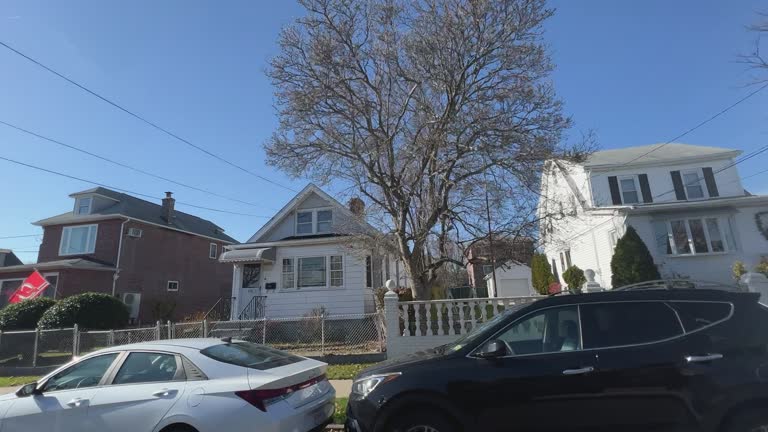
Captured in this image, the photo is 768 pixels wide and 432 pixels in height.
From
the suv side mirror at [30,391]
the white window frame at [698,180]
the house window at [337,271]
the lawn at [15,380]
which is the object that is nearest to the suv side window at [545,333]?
the suv side mirror at [30,391]

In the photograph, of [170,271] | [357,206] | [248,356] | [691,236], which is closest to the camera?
[248,356]

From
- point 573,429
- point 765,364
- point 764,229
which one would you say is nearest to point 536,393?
point 573,429

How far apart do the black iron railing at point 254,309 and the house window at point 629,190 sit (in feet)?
63.8

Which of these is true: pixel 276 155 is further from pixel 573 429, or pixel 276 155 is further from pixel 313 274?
pixel 573 429

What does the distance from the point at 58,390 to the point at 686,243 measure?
21.8 m

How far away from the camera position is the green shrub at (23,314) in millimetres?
15711

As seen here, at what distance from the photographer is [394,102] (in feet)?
41.1

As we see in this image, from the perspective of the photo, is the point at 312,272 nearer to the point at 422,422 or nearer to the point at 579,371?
the point at 422,422

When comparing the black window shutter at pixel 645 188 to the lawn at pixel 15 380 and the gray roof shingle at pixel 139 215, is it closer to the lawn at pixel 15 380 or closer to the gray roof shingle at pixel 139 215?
the lawn at pixel 15 380

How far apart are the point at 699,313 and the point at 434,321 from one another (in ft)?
21.5

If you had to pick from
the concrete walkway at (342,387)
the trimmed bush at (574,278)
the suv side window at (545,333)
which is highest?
the trimmed bush at (574,278)

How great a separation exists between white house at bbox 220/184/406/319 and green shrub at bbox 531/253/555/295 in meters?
11.0

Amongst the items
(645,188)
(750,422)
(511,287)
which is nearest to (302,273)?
(750,422)

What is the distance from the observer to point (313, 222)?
19031mm
